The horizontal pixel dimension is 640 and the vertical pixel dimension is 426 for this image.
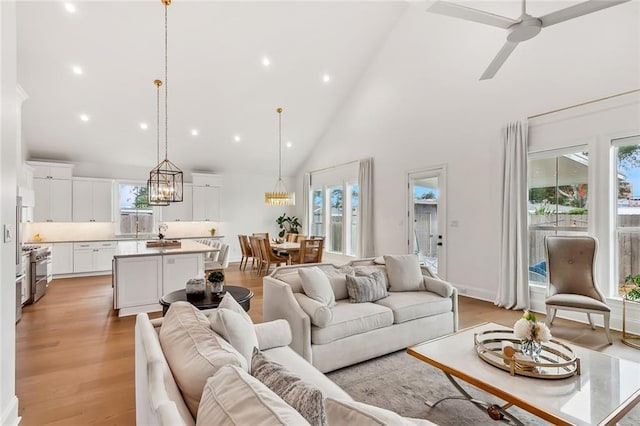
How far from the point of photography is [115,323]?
162 inches

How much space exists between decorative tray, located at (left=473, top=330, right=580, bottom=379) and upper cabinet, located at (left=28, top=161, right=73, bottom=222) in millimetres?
8506

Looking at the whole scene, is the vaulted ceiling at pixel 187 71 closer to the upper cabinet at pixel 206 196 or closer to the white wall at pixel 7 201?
the upper cabinet at pixel 206 196

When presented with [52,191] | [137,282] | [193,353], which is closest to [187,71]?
[137,282]

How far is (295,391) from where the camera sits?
40.8 inches

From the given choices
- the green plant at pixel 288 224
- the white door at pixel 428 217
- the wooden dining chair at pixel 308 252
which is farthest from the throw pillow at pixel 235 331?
the green plant at pixel 288 224

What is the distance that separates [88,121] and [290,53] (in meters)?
4.46

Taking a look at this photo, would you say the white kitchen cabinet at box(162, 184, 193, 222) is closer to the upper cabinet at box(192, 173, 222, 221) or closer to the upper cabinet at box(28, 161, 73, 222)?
the upper cabinet at box(192, 173, 222, 221)

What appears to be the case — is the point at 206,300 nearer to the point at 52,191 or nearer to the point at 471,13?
the point at 471,13

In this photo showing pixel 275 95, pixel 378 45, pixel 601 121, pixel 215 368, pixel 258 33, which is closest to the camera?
pixel 215 368

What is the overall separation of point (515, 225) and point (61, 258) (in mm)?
8722

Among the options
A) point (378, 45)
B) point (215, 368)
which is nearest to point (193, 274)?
point (215, 368)

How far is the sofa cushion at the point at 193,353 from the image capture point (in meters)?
1.25

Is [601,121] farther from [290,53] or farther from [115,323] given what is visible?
[115,323]

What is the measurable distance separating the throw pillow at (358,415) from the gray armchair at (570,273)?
144 inches
